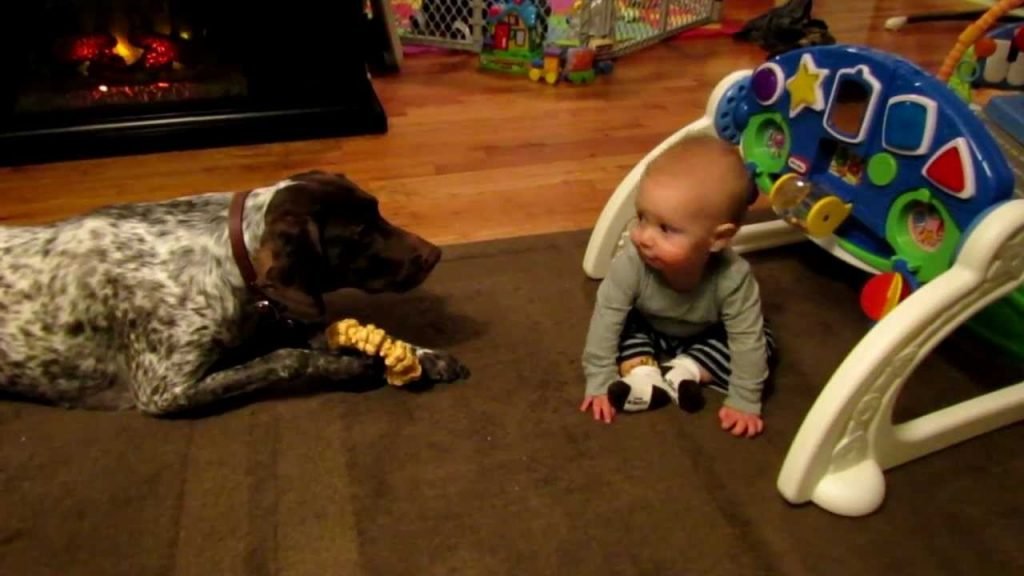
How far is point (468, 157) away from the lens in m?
3.00

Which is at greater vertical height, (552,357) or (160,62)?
(160,62)

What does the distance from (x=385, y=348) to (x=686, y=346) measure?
26.1 inches

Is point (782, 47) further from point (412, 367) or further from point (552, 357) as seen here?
point (412, 367)

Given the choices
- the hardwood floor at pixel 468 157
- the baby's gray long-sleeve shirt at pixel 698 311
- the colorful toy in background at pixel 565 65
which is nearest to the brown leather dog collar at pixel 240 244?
the baby's gray long-sleeve shirt at pixel 698 311

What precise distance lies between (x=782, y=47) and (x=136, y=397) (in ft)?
10.8

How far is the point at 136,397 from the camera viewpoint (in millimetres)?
1797

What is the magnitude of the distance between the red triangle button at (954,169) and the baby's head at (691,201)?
37 centimetres

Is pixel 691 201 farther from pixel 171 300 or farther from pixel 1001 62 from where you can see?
pixel 1001 62

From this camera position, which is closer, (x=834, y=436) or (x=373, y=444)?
(x=834, y=436)

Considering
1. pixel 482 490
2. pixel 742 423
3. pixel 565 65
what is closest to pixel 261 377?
pixel 482 490

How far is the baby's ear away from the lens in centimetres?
162

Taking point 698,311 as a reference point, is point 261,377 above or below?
below

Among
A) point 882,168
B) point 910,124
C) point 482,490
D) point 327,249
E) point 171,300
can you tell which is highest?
point 910,124

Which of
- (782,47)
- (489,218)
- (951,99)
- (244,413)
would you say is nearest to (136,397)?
(244,413)
